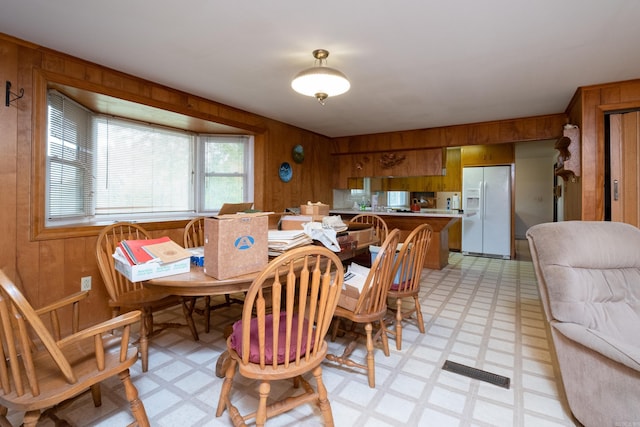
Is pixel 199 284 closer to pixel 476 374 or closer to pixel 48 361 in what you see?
pixel 48 361

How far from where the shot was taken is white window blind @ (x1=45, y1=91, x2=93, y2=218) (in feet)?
8.38

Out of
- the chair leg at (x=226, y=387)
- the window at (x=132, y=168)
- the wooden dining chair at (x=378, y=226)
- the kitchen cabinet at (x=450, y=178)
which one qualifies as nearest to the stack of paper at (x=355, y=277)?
the wooden dining chair at (x=378, y=226)

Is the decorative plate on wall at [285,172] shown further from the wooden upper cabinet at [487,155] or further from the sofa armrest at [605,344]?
the sofa armrest at [605,344]

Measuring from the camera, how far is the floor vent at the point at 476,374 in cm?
183

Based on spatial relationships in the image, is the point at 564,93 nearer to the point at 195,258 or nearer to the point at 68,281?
the point at 195,258

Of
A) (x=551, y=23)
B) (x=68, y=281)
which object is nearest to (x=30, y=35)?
(x=68, y=281)

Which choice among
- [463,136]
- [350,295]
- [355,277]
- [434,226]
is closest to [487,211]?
[434,226]

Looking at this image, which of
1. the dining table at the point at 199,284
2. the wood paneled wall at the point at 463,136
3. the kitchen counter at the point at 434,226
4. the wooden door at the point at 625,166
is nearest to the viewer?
the dining table at the point at 199,284

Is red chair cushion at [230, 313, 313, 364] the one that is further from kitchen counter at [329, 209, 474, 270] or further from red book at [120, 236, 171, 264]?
kitchen counter at [329, 209, 474, 270]

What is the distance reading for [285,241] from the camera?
1.76 metres

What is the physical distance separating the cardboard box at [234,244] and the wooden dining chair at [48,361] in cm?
37

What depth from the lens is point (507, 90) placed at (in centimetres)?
316

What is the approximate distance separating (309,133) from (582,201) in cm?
373

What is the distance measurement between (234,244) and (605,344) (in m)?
1.64
